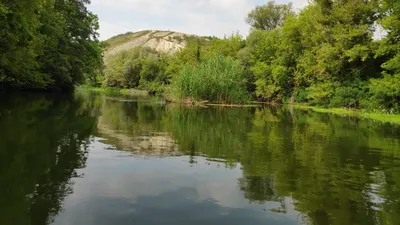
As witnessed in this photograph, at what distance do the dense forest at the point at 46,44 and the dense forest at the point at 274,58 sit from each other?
0.10 m

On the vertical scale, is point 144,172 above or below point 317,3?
below

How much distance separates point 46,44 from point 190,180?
35.8 m

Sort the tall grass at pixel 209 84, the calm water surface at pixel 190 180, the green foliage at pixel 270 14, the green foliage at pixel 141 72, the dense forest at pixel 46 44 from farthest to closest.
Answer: the green foliage at pixel 141 72 < the green foliage at pixel 270 14 < the tall grass at pixel 209 84 < the dense forest at pixel 46 44 < the calm water surface at pixel 190 180

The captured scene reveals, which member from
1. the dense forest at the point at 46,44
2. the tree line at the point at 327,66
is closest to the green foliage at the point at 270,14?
the tree line at the point at 327,66

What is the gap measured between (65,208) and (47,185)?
1.27m

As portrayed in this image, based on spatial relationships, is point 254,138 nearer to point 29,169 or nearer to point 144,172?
point 144,172

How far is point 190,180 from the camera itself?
729 centimetres

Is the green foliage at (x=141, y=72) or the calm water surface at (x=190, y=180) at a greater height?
the green foliage at (x=141, y=72)

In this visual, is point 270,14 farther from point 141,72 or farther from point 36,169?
point 36,169

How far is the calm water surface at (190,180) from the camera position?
5.28m

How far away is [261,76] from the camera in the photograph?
168 ft

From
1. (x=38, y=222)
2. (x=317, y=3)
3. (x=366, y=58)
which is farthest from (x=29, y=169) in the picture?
(x=317, y=3)

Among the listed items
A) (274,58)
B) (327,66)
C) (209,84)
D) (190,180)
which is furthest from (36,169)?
(274,58)

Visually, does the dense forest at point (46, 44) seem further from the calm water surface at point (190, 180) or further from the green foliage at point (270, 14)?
the green foliage at point (270, 14)
